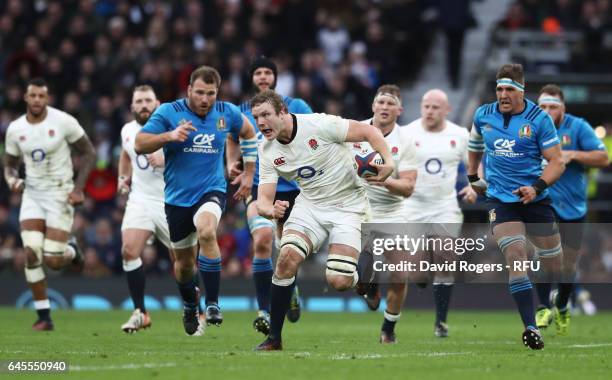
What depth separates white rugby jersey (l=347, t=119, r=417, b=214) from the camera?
1482 cm

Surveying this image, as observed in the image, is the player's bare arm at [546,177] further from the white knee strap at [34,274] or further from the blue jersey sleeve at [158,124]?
the white knee strap at [34,274]

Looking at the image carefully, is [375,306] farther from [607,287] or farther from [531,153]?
[607,287]

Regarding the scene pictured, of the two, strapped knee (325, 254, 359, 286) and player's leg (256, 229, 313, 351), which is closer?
player's leg (256, 229, 313, 351)

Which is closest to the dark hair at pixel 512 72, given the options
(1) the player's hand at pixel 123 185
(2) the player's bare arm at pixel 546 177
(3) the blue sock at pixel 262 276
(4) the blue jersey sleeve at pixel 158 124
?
(2) the player's bare arm at pixel 546 177

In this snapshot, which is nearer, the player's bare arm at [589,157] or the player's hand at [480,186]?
the player's hand at [480,186]

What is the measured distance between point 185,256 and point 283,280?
8.45 feet

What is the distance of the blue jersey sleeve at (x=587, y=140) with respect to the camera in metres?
16.4

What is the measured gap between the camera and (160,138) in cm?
1359

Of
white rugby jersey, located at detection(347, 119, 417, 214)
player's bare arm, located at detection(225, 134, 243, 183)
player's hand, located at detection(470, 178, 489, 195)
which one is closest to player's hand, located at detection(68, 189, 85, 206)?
player's bare arm, located at detection(225, 134, 243, 183)

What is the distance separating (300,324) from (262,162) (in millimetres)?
6269

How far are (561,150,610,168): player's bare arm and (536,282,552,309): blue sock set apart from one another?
160 centimetres

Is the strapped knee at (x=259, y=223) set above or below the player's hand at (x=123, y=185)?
below

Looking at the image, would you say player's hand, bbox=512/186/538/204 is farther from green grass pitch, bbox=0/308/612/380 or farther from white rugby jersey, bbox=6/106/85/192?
white rugby jersey, bbox=6/106/85/192

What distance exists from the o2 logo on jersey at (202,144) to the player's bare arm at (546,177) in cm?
333
